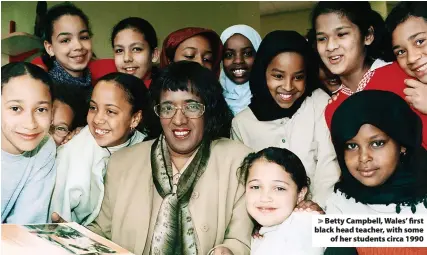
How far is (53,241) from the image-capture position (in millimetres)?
1679

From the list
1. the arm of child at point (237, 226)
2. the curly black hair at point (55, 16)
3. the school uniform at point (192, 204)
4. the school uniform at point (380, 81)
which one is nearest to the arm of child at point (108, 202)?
the school uniform at point (192, 204)

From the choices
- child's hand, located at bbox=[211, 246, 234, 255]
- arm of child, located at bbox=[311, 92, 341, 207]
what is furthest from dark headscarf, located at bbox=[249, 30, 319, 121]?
child's hand, located at bbox=[211, 246, 234, 255]

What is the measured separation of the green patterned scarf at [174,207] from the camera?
1.69 meters

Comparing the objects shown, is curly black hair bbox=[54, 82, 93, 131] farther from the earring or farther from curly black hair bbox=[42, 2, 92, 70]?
the earring

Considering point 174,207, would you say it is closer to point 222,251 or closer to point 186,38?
point 222,251

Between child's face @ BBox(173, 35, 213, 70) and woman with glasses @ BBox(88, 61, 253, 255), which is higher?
child's face @ BBox(173, 35, 213, 70)

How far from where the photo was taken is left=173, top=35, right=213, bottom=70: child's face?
6.15 feet

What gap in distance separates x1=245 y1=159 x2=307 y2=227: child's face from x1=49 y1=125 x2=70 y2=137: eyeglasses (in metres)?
0.68

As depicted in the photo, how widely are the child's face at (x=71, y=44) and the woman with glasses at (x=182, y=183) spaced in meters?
0.31

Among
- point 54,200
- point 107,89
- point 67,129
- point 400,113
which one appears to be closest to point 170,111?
point 107,89

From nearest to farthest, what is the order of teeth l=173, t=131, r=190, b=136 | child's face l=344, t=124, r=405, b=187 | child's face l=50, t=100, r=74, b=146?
child's face l=344, t=124, r=405, b=187
teeth l=173, t=131, r=190, b=136
child's face l=50, t=100, r=74, b=146

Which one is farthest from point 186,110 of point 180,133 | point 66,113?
point 66,113

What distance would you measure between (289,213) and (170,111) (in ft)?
1.64

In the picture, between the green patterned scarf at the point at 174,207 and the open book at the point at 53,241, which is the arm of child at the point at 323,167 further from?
the open book at the point at 53,241
